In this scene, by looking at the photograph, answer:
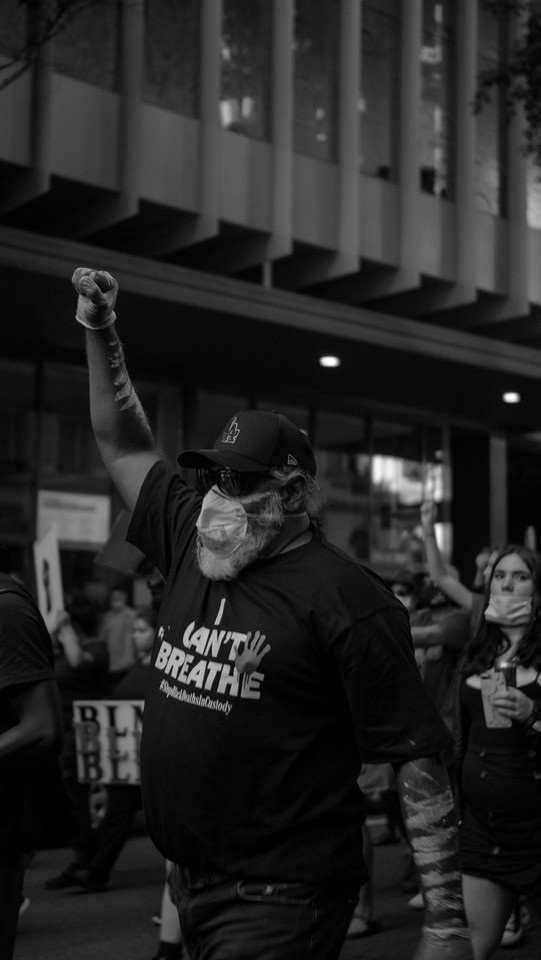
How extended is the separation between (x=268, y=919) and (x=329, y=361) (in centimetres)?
1488

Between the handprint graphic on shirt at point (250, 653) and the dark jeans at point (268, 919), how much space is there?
49 cm

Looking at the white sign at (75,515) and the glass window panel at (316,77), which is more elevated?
the glass window panel at (316,77)

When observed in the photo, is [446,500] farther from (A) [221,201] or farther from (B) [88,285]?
(B) [88,285]

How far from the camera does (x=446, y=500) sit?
21.6 meters

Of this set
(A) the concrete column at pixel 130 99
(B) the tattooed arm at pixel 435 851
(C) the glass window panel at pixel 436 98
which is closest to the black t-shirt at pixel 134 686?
(B) the tattooed arm at pixel 435 851

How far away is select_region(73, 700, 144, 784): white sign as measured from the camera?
9.17 meters

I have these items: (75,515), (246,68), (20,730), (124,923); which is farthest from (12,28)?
(20,730)

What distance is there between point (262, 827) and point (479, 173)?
16950mm

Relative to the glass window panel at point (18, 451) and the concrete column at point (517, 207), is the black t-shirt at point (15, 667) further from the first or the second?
the concrete column at point (517, 207)

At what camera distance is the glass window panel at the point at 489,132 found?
18969mm

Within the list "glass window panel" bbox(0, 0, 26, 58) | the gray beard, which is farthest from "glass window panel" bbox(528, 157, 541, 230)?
the gray beard

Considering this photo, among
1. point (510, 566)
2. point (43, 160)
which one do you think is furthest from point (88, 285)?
point (43, 160)

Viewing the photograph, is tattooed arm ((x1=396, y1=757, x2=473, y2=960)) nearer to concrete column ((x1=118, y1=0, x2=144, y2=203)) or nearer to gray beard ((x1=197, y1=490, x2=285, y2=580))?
gray beard ((x1=197, y1=490, x2=285, y2=580))

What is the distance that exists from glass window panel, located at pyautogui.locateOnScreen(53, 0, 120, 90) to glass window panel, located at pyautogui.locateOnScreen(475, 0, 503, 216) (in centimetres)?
611
